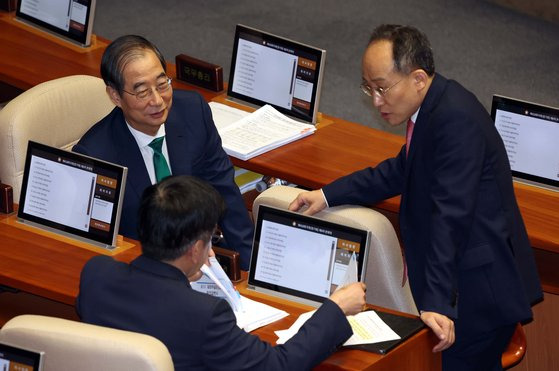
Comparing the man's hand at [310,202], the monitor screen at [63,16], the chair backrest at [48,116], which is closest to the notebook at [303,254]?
the man's hand at [310,202]

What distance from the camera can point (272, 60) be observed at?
5.61m

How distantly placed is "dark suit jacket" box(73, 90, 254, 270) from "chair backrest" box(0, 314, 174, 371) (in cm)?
100

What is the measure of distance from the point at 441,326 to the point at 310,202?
32.1 inches

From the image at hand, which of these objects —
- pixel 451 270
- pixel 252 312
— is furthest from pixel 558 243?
pixel 252 312

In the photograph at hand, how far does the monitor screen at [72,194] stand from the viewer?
4.34 metres

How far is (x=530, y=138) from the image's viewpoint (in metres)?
5.09

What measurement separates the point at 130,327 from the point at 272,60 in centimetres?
244

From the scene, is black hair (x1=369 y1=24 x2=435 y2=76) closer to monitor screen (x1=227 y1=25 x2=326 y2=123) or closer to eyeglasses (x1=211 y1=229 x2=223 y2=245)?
eyeglasses (x1=211 y1=229 x2=223 y2=245)

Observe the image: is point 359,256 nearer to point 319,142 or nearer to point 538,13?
point 319,142

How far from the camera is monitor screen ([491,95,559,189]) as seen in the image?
5.05 m

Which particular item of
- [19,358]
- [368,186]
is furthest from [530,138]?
[19,358]

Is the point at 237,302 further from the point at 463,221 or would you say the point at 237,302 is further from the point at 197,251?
the point at 463,221

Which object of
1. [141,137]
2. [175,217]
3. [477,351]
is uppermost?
[175,217]

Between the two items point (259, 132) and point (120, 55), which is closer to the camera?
point (120, 55)
